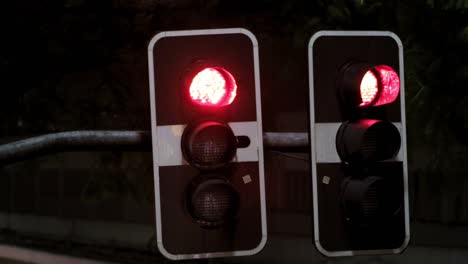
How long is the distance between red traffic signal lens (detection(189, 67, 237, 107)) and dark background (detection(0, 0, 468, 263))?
38.7 inches

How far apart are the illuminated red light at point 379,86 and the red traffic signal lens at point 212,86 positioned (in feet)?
1.84

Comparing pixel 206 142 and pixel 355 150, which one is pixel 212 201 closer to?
pixel 206 142

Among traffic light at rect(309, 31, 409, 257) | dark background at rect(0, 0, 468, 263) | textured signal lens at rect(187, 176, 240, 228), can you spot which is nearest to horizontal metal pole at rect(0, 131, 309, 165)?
dark background at rect(0, 0, 468, 263)

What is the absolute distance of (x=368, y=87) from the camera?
2.76 meters

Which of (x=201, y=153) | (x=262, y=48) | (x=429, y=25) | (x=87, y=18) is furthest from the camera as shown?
(x=87, y=18)

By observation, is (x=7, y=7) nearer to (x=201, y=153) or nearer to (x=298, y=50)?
(x=298, y=50)

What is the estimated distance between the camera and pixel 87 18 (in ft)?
23.2

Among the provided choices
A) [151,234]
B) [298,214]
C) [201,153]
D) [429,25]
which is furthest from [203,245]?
[151,234]

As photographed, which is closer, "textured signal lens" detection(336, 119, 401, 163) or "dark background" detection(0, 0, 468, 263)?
"textured signal lens" detection(336, 119, 401, 163)

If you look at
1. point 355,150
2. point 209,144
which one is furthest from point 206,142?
point 355,150

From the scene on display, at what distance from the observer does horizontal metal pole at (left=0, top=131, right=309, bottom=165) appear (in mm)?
3232

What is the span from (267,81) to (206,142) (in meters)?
4.14

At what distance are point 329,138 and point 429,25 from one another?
2883 mm

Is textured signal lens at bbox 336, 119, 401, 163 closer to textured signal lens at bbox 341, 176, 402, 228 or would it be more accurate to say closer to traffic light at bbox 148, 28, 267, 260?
textured signal lens at bbox 341, 176, 402, 228
